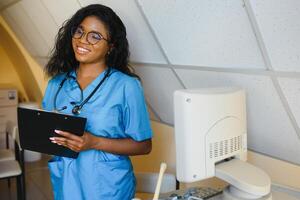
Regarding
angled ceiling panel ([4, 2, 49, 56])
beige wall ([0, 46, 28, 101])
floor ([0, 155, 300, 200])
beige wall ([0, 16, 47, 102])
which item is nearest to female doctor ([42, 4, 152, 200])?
angled ceiling panel ([4, 2, 49, 56])

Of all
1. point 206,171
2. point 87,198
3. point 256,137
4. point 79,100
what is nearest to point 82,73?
point 79,100

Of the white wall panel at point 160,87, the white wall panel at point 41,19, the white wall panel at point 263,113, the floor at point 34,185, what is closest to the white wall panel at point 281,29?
the white wall panel at point 263,113

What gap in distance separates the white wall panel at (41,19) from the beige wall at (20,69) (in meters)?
1.07

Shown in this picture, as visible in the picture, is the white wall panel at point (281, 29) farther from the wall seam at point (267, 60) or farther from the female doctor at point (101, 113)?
the female doctor at point (101, 113)

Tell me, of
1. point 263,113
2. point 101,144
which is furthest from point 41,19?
point 263,113

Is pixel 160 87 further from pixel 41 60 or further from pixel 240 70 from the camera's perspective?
pixel 41 60

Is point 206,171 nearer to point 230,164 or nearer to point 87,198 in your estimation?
point 230,164

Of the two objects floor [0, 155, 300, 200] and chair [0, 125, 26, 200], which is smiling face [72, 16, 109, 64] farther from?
floor [0, 155, 300, 200]

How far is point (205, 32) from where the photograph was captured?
1.16 m

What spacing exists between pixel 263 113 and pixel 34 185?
8.89 ft

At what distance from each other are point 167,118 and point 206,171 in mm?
1111

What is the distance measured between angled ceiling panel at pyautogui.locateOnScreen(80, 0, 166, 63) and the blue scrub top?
21 centimetres

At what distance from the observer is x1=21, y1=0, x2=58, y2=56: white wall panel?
2.31m

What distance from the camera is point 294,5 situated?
856 mm
